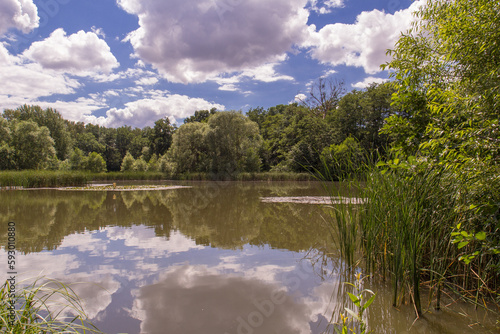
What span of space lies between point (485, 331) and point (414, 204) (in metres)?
1.21

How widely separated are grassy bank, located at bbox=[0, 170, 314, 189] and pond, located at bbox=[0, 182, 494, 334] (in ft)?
47.4

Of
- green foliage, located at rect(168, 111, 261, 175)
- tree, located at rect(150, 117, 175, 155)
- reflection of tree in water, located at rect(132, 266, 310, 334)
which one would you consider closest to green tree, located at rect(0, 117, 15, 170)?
green foliage, located at rect(168, 111, 261, 175)

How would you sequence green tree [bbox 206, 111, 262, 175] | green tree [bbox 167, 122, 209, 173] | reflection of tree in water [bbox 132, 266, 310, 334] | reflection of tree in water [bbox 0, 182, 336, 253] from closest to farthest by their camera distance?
reflection of tree in water [bbox 132, 266, 310, 334] < reflection of tree in water [bbox 0, 182, 336, 253] < green tree [bbox 206, 111, 262, 175] < green tree [bbox 167, 122, 209, 173]

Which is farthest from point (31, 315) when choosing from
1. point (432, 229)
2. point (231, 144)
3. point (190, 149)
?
point (190, 149)

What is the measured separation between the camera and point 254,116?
49656 mm

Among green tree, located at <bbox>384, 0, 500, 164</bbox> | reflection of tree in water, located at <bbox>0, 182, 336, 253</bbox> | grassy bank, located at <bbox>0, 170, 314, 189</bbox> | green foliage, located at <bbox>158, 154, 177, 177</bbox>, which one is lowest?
reflection of tree in water, located at <bbox>0, 182, 336, 253</bbox>

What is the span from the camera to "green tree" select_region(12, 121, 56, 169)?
1267 inches

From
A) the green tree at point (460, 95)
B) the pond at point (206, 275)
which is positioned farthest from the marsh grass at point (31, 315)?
the green tree at point (460, 95)

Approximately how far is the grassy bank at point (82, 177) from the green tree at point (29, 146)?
22.1ft

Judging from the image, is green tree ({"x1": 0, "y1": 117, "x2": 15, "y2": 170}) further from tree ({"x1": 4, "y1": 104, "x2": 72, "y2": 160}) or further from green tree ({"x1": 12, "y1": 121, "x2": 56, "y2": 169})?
tree ({"x1": 4, "y1": 104, "x2": 72, "y2": 160})

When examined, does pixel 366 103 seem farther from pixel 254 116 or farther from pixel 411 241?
pixel 411 241

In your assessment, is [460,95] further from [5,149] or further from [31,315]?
[5,149]

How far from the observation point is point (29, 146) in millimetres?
32625

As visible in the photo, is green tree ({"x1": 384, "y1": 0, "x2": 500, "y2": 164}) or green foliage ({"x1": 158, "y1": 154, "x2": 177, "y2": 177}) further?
green foliage ({"x1": 158, "y1": 154, "x2": 177, "y2": 177})
